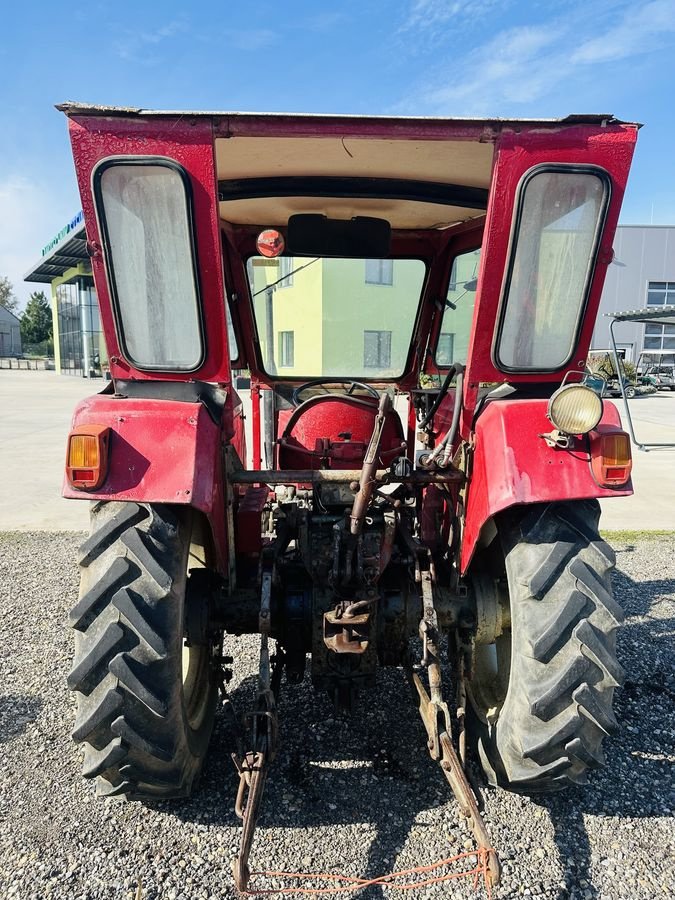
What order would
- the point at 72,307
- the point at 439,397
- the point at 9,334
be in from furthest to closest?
the point at 9,334, the point at 72,307, the point at 439,397

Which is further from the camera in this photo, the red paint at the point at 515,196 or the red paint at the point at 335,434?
the red paint at the point at 335,434

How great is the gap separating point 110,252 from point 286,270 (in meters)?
1.76

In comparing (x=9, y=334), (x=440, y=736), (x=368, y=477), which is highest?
(x=9, y=334)

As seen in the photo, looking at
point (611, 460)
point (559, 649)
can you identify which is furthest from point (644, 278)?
point (559, 649)

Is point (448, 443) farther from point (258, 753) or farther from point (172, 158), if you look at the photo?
point (172, 158)

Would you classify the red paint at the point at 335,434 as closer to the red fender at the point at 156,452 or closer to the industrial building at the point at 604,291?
the red fender at the point at 156,452

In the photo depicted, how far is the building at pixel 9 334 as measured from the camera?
212 ft

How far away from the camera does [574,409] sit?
6.78 feet

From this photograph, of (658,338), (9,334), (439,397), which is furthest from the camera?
(9,334)

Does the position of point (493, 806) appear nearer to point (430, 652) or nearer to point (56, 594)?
point (430, 652)

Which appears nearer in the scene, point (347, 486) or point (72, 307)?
point (347, 486)

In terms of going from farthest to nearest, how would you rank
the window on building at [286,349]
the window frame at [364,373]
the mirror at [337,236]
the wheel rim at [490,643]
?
the window on building at [286,349] < the window frame at [364,373] < the mirror at [337,236] < the wheel rim at [490,643]

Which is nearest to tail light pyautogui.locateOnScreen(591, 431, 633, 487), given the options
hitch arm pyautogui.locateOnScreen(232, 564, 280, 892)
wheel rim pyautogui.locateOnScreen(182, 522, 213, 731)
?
hitch arm pyautogui.locateOnScreen(232, 564, 280, 892)

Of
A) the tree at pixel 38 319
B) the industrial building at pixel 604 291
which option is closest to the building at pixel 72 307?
the industrial building at pixel 604 291
